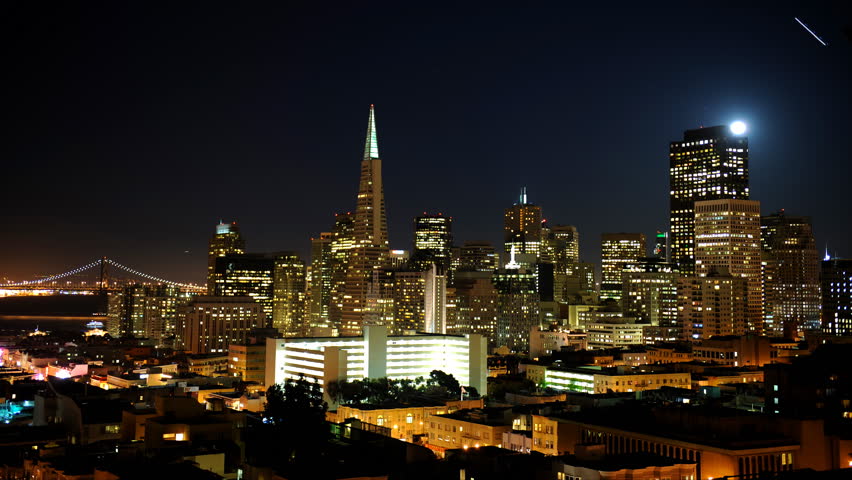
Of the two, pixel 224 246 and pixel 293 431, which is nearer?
pixel 293 431

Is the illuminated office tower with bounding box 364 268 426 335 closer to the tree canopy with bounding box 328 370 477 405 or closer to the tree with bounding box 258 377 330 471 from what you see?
the tree canopy with bounding box 328 370 477 405

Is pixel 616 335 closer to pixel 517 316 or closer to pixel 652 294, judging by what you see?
pixel 517 316

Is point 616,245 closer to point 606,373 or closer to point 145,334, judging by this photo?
point 145,334

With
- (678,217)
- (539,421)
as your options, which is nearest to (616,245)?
(678,217)

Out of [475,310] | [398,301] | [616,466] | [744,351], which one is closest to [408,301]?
[398,301]

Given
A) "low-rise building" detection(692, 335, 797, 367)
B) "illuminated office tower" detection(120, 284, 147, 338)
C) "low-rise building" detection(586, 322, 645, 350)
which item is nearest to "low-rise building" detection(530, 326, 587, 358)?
"low-rise building" detection(586, 322, 645, 350)

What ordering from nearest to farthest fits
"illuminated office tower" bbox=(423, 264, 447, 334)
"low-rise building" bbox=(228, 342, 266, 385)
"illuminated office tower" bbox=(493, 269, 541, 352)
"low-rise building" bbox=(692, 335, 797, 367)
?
"low-rise building" bbox=(228, 342, 266, 385) < "low-rise building" bbox=(692, 335, 797, 367) < "illuminated office tower" bbox=(423, 264, 447, 334) < "illuminated office tower" bbox=(493, 269, 541, 352)

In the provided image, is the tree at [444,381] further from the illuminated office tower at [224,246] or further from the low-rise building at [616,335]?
the illuminated office tower at [224,246]

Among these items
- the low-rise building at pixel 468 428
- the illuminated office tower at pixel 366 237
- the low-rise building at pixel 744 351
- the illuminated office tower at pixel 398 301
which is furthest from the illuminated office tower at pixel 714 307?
the low-rise building at pixel 468 428
